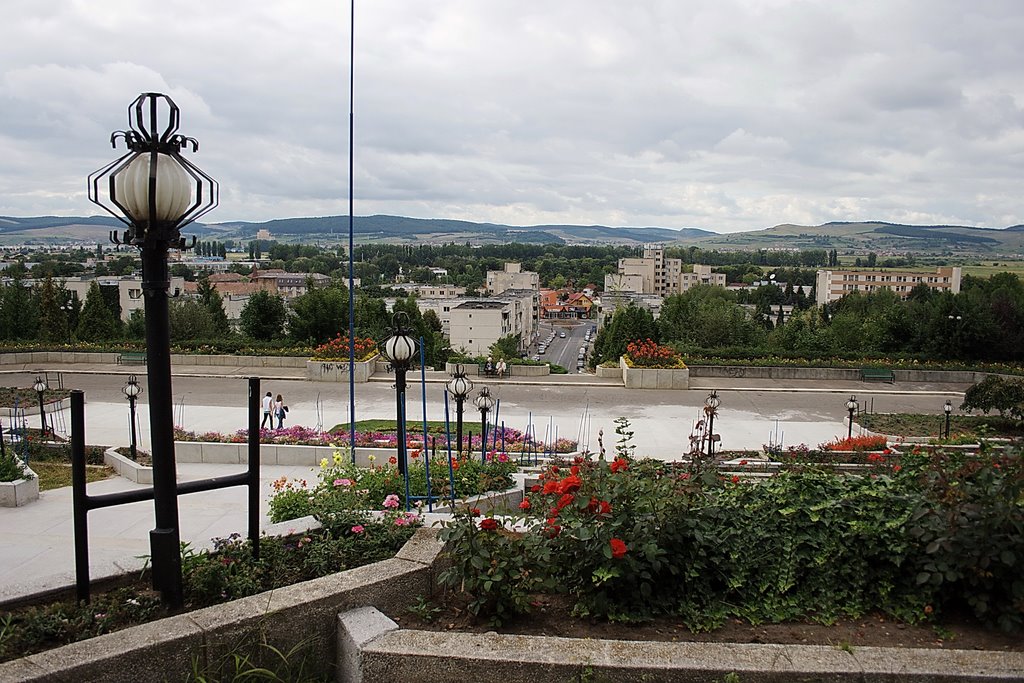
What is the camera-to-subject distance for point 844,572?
4094 millimetres

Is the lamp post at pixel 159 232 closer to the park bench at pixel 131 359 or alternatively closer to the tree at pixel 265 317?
the park bench at pixel 131 359

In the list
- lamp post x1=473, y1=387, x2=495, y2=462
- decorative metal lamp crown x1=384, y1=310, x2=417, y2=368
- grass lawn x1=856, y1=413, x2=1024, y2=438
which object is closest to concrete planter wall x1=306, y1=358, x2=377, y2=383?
lamp post x1=473, y1=387, x2=495, y2=462

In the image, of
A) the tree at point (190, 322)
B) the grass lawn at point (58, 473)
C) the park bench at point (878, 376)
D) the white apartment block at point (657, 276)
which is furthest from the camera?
the white apartment block at point (657, 276)

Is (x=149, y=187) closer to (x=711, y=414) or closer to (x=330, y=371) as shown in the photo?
(x=711, y=414)

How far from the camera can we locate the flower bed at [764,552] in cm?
373

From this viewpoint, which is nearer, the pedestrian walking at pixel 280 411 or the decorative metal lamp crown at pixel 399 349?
the decorative metal lamp crown at pixel 399 349

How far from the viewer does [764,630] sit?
3.86 m

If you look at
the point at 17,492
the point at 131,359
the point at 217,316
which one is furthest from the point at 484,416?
the point at 217,316


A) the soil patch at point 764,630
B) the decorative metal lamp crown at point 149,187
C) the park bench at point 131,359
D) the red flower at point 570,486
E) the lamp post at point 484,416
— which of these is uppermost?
the decorative metal lamp crown at point 149,187

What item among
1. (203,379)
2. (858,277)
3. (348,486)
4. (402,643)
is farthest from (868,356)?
(858,277)

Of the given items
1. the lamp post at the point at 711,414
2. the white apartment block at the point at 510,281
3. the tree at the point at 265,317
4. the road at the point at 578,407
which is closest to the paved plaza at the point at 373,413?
the road at the point at 578,407

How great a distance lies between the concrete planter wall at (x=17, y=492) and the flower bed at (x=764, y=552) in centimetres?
833

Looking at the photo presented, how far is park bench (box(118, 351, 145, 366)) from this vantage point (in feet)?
84.0

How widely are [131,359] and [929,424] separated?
24.1 meters
